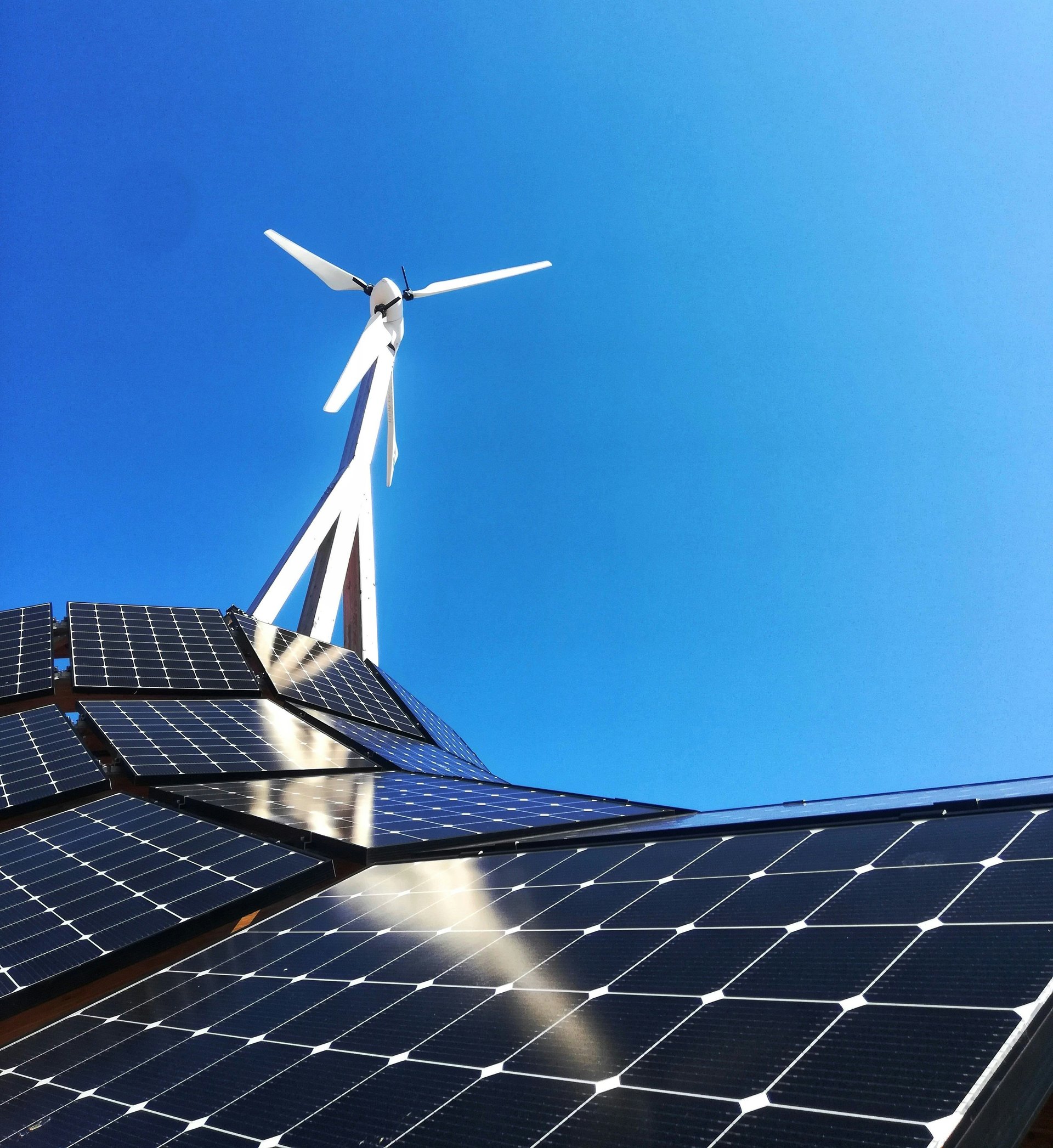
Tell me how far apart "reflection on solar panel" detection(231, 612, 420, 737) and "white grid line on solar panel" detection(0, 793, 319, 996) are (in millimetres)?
13264

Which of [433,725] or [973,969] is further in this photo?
[433,725]

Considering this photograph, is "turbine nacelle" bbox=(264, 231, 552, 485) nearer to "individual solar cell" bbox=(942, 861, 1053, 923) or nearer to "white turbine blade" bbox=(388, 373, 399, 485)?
"white turbine blade" bbox=(388, 373, 399, 485)

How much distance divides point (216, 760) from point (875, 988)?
1760cm

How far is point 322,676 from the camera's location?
31734 mm

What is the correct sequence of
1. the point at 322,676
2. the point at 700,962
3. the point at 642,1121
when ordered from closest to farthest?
the point at 642,1121, the point at 700,962, the point at 322,676

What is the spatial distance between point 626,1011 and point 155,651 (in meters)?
26.7

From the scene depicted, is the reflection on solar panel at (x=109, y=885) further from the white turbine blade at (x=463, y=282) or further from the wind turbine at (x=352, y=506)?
the white turbine blade at (x=463, y=282)

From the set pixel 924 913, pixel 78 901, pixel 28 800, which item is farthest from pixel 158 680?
pixel 924 913

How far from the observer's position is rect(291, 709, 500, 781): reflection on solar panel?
82.4 ft

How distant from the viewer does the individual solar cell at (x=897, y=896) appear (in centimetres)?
679

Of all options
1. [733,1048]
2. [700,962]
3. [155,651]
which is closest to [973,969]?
[733,1048]

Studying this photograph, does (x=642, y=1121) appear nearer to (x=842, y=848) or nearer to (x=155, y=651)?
(x=842, y=848)

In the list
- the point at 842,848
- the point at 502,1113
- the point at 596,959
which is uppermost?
the point at 842,848

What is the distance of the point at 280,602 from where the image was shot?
4066 cm
